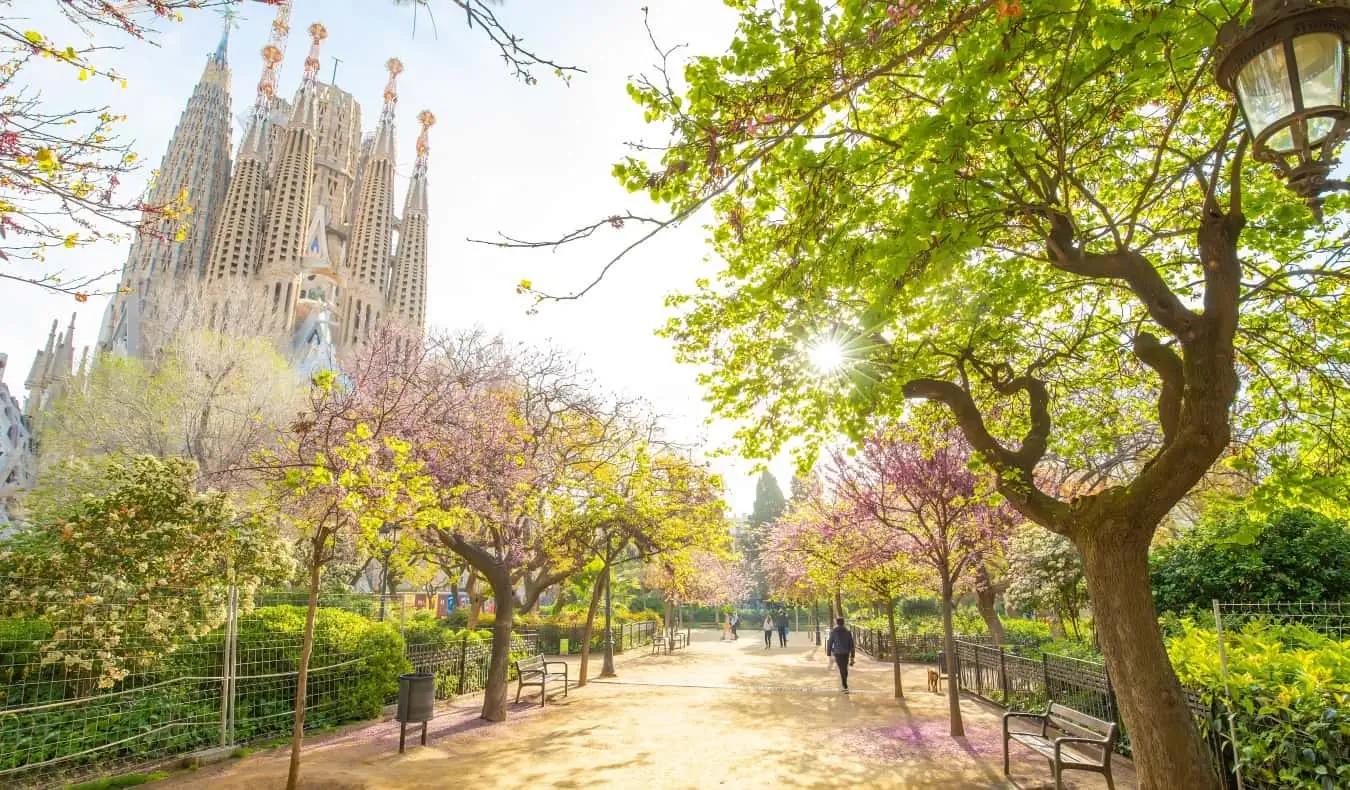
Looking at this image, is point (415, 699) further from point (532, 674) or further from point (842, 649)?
point (842, 649)

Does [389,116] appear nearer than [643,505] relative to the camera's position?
No

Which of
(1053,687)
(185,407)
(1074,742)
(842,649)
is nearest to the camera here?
(1074,742)

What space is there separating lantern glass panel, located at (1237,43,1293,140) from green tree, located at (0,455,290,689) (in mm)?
10671

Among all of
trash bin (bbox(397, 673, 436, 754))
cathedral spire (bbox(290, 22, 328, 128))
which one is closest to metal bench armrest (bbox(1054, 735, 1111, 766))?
trash bin (bbox(397, 673, 436, 754))

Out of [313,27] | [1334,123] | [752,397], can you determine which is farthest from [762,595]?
[313,27]

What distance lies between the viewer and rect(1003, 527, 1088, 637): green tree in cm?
1374

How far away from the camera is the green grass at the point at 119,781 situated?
6.82 meters

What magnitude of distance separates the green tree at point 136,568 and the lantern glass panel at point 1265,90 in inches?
420

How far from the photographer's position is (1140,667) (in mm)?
4848

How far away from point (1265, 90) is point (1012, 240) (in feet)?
12.1

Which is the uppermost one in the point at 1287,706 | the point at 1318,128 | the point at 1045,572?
the point at 1318,128

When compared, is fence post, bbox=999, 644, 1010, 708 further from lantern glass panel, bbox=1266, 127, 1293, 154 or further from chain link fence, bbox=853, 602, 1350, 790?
lantern glass panel, bbox=1266, 127, 1293, 154

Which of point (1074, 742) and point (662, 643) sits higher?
point (1074, 742)

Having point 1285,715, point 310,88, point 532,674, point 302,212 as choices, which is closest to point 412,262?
point 302,212
